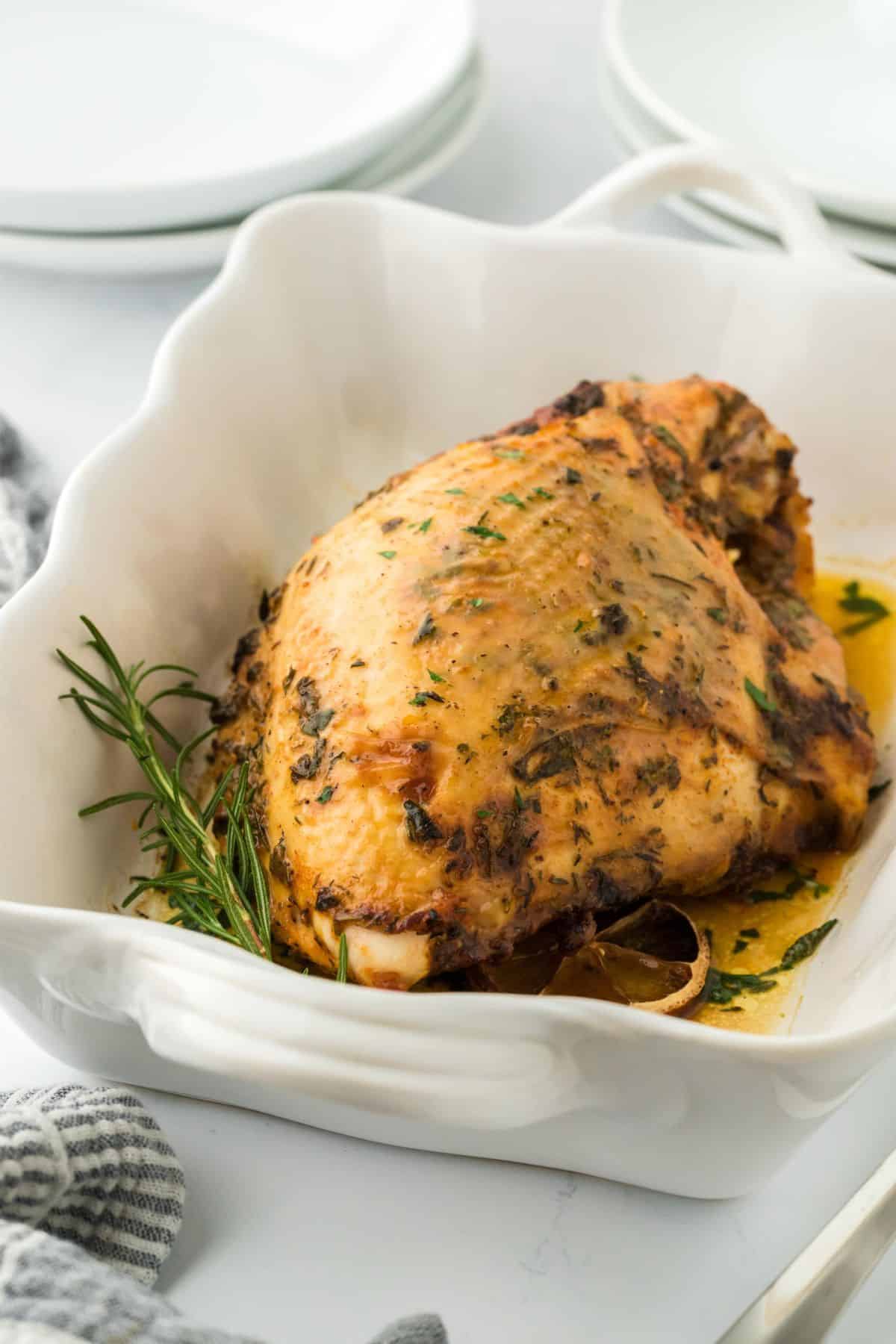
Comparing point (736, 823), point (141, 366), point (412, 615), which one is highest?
point (412, 615)

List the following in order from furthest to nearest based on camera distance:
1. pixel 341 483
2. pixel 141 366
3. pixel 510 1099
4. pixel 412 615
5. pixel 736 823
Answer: pixel 141 366 → pixel 341 483 → pixel 736 823 → pixel 412 615 → pixel 510 1099

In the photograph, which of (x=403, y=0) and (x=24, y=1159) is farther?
(x=403, y=0)

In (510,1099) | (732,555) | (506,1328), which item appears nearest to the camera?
(510,1099)

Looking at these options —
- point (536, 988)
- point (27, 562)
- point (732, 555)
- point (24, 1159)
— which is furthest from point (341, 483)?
point (24, 1159)

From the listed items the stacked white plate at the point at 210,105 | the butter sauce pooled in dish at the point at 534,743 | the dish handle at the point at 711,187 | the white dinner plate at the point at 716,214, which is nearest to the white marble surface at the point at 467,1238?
the butter sauce pooled in dish at the point at 534,743

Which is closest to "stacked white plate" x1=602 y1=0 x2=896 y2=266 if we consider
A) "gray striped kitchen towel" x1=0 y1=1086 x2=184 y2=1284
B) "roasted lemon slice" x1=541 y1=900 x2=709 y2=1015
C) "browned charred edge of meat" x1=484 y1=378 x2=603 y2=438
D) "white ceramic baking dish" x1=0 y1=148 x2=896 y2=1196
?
"white ceramic baking dish" x1=0 y1=148 x2=896 y2=1196

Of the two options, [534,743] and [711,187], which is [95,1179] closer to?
[534,743]

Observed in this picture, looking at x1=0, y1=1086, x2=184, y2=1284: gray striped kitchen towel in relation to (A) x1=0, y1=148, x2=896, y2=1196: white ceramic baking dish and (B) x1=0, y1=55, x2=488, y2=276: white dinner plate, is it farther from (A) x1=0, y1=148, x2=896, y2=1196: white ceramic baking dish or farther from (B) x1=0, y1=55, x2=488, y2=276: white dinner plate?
(B) x1=0, y1=55, x2=488, y2=276: white dinner plate

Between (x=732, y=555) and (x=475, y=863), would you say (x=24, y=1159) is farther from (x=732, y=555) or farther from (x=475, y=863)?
(x=732, y=555)
